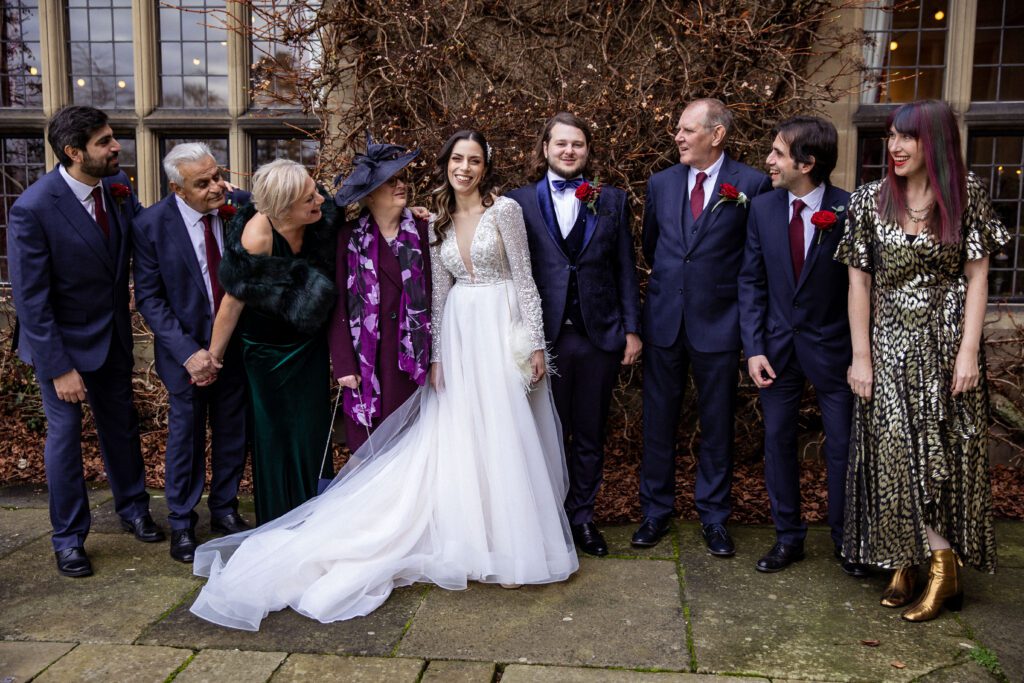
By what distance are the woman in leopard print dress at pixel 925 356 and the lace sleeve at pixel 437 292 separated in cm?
179

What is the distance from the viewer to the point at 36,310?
3934mm

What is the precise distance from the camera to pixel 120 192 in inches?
167

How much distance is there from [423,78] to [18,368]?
3899 mm

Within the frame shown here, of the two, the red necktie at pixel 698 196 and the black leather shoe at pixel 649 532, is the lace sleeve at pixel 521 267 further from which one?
the black leather shoe at pixel 649 532

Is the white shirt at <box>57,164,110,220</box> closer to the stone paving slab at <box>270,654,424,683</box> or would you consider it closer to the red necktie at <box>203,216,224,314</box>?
the red necktie at <box>203,216,224,314</box>

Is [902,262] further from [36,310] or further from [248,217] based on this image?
[36,310]

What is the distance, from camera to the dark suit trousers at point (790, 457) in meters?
4.01

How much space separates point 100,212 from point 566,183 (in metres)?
2.28

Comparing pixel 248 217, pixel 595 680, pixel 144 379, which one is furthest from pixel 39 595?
pixel 144 379

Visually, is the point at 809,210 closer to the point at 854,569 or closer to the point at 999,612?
the point at 854,569

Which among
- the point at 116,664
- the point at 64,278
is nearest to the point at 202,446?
the point at 64,278

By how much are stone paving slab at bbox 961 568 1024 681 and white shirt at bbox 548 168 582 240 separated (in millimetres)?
2406

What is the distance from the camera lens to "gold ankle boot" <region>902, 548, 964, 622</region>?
11.4ft

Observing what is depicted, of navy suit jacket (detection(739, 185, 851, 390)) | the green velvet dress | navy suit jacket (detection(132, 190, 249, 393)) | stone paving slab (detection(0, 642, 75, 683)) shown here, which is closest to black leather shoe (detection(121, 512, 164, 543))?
the green velvet dress
